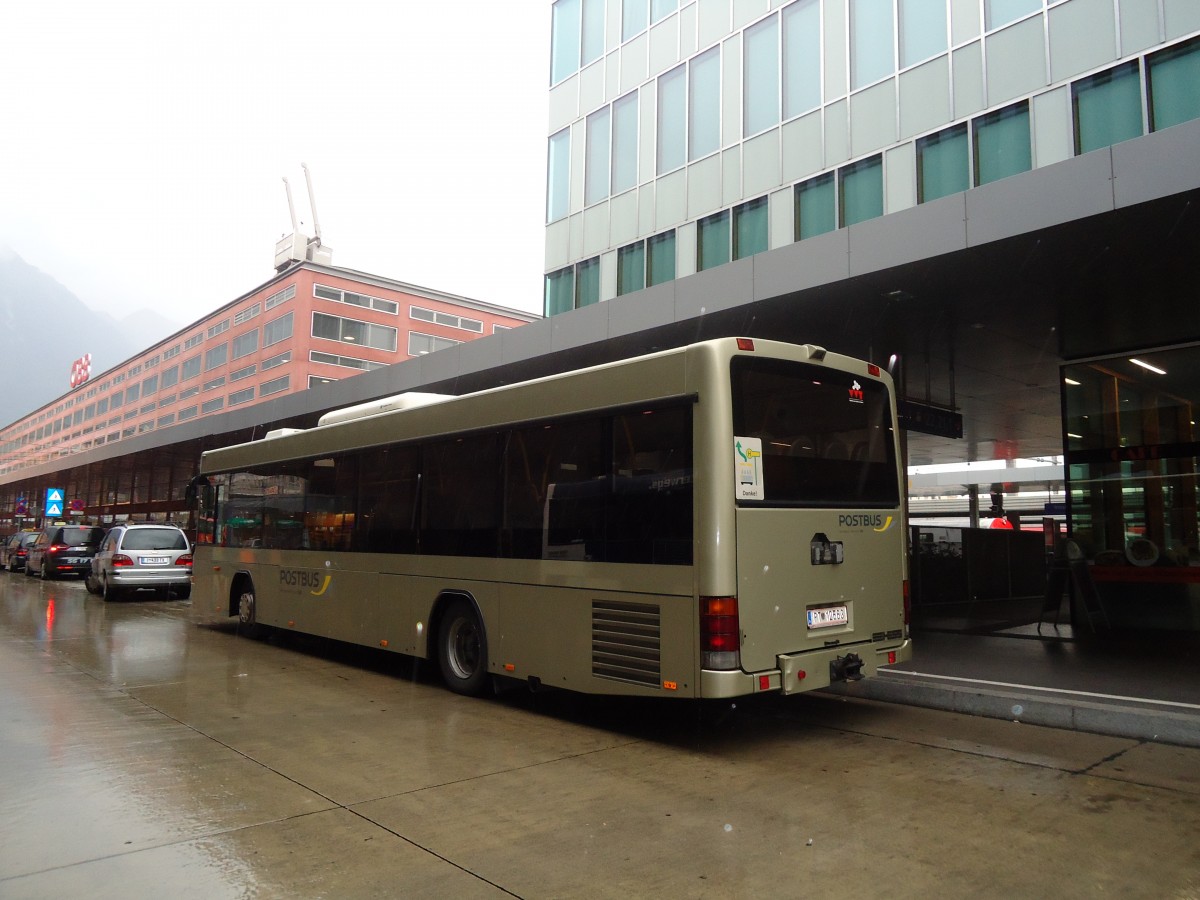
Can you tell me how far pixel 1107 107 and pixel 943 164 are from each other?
8.99ft

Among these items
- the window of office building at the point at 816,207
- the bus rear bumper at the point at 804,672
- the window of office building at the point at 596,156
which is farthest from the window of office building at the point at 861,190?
the bus rear bumper at the point at 804,672

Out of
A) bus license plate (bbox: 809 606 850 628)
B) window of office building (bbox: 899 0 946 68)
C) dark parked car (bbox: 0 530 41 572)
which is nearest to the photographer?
bus license plate (bbox: 809 606 850 628)

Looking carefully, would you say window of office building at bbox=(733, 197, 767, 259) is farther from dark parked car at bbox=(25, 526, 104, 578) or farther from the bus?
dark parked car at bbox=(25, 526, 104, 578)

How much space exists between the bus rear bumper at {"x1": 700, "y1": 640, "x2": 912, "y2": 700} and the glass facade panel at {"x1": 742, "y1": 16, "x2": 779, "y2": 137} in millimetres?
14264

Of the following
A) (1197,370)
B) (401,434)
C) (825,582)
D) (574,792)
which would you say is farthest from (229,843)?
(1197,370)

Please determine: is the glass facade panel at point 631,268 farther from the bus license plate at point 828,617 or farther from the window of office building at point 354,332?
the window of office building at point 354,332

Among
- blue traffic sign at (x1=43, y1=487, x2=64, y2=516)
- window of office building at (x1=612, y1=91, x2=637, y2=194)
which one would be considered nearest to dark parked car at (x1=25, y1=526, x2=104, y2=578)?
window of office building at (x1=612, y1=91, x2=637, y2=194)

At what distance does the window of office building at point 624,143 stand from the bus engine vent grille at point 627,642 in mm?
16567

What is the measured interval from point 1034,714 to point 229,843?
6.35 metres

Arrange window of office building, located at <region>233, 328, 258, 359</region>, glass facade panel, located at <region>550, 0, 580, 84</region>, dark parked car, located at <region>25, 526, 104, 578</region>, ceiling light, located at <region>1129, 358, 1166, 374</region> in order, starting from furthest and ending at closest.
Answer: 1. window of office building, located at <region>233, 328, 258, 359</region>
2. dark parked car, located at <region>25, 526, 104, 578</region>
3. glass facade panel, located at <region>550, 0, 580, 84</region>
4. ceiling light, located at <region>1129, 358, 1166, 374</region>

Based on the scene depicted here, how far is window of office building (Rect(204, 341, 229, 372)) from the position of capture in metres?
77.8

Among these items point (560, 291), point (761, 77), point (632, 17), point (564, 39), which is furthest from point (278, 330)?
point (761, 77)

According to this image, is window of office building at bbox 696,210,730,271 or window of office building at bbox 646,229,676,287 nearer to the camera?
window of office building at bbox 696,210,730,271

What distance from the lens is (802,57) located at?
17875 millimetres
